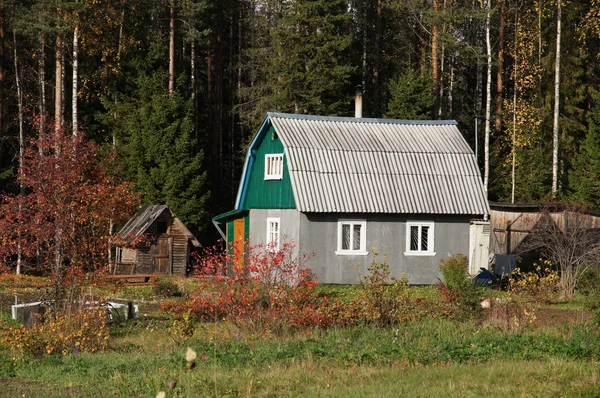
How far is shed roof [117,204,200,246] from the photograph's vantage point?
112 feet

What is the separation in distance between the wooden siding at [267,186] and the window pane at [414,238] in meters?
4.32

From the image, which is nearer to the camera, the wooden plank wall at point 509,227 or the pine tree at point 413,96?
the wooden plank wall at point 509,227

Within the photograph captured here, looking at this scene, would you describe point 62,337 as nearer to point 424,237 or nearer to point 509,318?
point 509,318

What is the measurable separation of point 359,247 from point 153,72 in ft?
54.9

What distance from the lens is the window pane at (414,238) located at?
29.9 metres

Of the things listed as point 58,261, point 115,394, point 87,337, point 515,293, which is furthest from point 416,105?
point 115,394

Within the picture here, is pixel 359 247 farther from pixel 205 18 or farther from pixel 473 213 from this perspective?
pixel 205 18

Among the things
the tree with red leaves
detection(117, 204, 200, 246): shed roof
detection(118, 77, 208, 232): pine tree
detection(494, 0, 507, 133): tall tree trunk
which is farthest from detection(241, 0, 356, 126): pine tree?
the tree with red leaves

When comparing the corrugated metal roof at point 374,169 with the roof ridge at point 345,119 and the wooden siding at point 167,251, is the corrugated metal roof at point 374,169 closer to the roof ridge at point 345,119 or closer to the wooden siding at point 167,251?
the roof ridge at point 345,119

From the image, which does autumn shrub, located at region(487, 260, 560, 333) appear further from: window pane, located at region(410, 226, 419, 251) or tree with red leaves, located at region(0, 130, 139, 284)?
tree with red leaves, located at region(0, 130, 139, 284)

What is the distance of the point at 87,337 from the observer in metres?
13.8

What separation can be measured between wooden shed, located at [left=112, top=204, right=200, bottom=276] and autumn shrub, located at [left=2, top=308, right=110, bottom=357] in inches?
797

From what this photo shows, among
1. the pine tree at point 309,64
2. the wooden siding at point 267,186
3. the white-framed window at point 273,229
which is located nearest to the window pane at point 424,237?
the wooden siding at point 267,186

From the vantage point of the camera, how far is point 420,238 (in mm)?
29875
